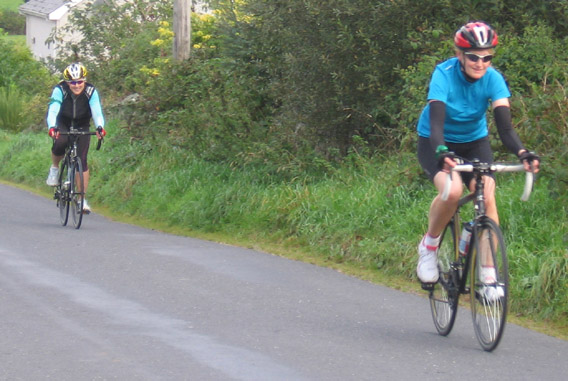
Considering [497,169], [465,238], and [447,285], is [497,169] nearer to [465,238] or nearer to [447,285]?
[465,238]

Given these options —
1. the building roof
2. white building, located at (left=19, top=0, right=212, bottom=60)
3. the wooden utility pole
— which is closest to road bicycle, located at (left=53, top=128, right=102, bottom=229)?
the wooden utility pole

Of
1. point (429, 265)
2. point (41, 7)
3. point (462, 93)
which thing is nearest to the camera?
point (462, 93)

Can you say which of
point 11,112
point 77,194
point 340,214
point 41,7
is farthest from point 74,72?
point 41,7

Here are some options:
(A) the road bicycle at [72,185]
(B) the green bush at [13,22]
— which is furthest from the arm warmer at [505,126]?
(B) the green bush at [13,22]

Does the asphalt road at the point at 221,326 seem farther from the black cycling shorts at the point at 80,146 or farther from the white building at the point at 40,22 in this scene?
the white building at the point at 40,22

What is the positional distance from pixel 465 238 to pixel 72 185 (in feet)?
25.9

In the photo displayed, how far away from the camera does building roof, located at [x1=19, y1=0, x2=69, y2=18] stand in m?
68.8

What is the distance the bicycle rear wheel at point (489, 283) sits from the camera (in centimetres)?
625

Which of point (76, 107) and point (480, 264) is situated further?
point (76, 107)

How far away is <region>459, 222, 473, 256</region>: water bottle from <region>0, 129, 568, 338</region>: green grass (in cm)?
130

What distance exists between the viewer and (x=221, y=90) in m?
17.0

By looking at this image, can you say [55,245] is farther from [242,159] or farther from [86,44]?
[86,44]

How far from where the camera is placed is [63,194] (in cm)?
1360

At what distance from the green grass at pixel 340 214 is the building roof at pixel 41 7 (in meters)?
53.6
